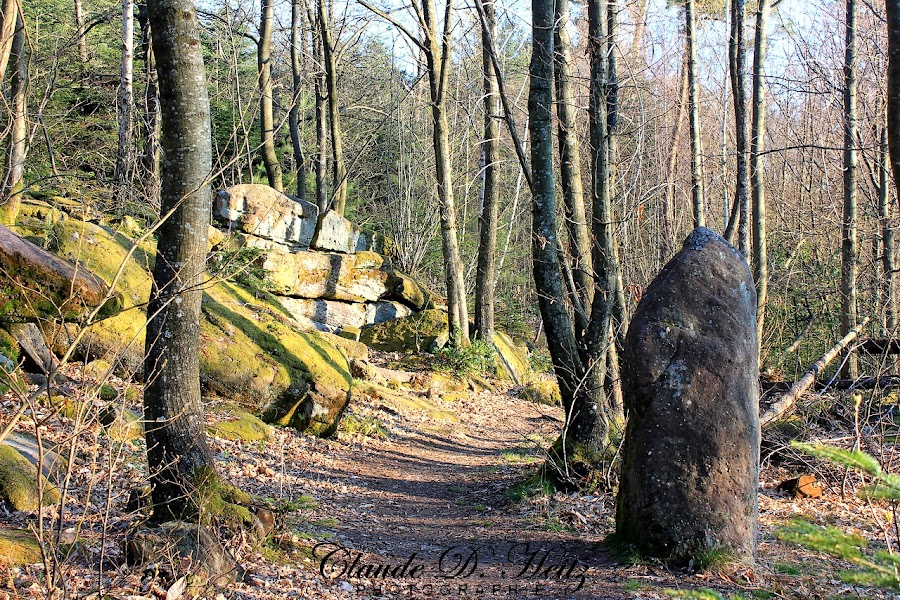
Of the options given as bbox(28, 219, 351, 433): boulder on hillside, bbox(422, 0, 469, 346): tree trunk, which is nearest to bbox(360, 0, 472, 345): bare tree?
bbox(422, 0, 469, 346): tree trunk

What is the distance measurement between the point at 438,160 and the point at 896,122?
36.9ft

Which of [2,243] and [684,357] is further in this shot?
[2,243]

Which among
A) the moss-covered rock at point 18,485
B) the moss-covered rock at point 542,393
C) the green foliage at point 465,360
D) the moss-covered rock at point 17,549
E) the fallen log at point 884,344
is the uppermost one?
the fallen log at point 884,344

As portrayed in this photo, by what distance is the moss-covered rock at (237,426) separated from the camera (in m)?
7.92

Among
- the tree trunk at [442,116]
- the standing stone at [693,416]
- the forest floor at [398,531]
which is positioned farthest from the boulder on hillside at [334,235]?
the standing stone at [693,416]

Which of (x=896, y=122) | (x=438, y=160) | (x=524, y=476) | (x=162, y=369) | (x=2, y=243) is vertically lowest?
(x=524, y=476)

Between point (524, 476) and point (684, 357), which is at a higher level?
point (684, 357)

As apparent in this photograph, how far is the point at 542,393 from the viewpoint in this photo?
15.4 meters

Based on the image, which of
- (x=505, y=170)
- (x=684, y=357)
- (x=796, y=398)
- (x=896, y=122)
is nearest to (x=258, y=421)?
(x=684, y=357)

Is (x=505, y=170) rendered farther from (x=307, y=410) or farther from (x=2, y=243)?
(x=2, y=243)

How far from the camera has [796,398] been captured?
294 inches

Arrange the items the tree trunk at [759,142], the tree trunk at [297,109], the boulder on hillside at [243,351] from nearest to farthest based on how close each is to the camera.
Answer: the boulder on hillside at [243,351] < the tree trunk at [759,142] < the tree trunk at [297,109]

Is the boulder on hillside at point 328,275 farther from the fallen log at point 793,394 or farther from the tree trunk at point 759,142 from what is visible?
the fallen log at point 793,394

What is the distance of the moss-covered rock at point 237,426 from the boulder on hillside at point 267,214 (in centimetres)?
688
